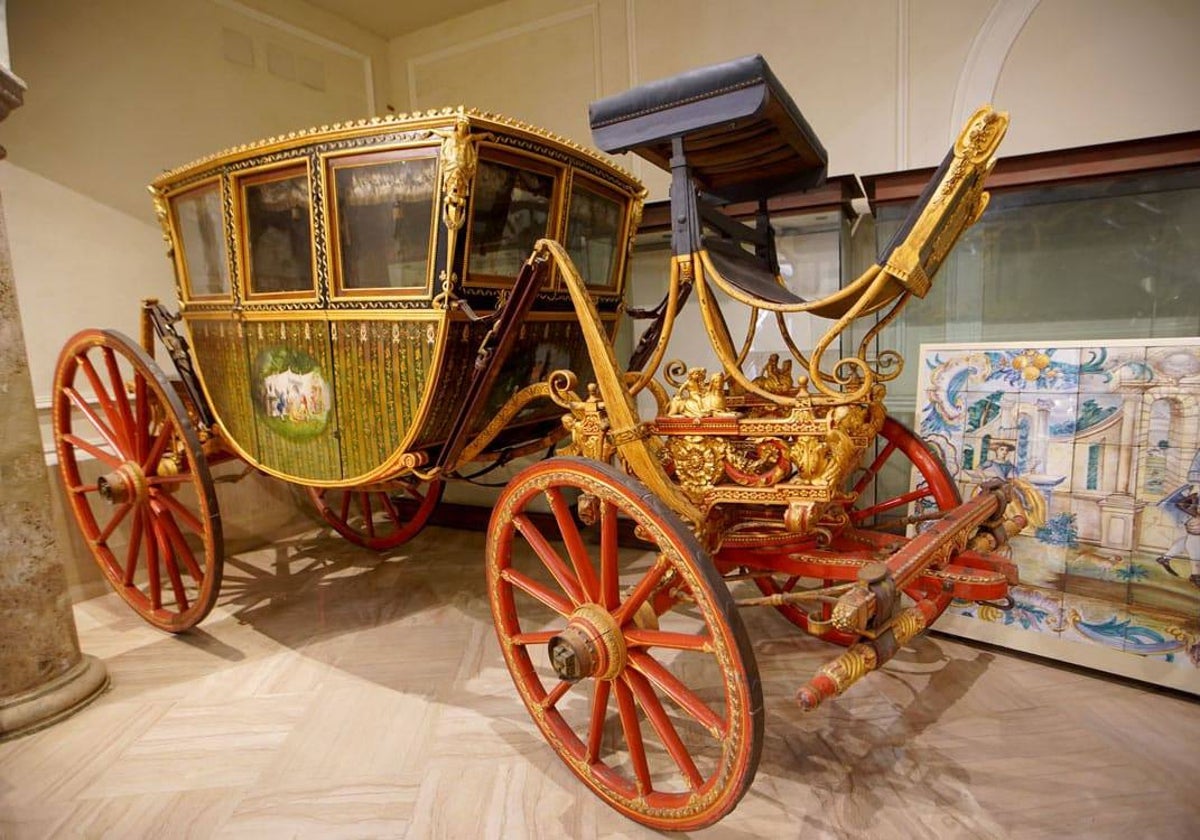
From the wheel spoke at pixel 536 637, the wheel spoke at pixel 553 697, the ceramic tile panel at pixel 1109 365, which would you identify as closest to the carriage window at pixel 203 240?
the wheel spoke at pixel 536 637

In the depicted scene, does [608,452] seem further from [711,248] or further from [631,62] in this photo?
[631,62]

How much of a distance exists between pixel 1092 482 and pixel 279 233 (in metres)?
2.60

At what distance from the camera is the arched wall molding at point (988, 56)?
8.51 feet

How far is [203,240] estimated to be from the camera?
2.33m

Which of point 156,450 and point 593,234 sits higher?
point 593,234

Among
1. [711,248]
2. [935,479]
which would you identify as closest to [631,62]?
[711,248]

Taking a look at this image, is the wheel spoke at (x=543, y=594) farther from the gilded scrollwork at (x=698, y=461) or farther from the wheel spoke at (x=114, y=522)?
the wheel spoke at (x=114, y=522)

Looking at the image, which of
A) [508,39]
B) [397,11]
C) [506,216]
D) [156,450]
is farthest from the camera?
[397,11]

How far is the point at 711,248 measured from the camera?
182 centimetres

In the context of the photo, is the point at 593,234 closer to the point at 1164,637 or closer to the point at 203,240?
the point at 203,240

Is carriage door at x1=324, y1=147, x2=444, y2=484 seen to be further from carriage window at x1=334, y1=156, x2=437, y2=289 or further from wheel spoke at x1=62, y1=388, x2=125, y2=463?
wheel spoke at x1=62, y1=388, x2=125, y2=463

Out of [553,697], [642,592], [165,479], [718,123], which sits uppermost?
[718,123]

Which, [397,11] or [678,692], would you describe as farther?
[397,11]

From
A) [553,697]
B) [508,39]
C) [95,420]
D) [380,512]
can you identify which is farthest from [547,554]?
[508,39]
